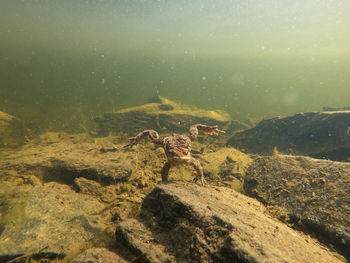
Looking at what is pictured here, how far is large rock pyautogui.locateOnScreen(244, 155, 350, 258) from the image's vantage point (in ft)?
7.88

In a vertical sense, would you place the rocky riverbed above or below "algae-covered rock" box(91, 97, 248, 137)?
above

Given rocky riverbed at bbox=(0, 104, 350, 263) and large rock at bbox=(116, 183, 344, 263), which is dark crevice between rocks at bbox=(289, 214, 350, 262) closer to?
rocky riverbed at bbox=(0, 104, 350, 263)

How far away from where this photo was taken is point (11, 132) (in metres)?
8.20

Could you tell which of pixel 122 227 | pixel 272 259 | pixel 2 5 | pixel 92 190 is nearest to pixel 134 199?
pixel 92 190

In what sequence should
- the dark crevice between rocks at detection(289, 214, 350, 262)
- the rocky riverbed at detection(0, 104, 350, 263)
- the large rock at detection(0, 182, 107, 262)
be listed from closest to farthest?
the rocky riverbed at detection(0, 104, 350, 263) < the large rock at detection(0, 182, 107, 262) < the dark crevice between rocks at detection(289, 214, 350, 262)

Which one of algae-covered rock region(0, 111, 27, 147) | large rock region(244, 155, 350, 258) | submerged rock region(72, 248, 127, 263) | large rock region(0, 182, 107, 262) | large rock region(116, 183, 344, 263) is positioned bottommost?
algae-covered rock region(0, 111, 27, 147)

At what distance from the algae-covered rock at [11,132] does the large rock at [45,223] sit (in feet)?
20.7

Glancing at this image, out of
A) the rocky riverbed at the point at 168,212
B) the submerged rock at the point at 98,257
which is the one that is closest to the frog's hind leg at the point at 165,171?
the rocky riverbed at the point at 168,212

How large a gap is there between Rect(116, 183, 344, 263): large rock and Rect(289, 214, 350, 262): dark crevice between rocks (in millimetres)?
718

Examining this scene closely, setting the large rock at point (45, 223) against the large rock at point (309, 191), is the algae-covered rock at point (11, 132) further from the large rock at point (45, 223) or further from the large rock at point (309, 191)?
the large rock at point (309, 191)

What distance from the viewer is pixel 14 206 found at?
2.70 metres

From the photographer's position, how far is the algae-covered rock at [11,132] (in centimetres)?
758

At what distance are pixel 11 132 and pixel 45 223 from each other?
8.98 meters

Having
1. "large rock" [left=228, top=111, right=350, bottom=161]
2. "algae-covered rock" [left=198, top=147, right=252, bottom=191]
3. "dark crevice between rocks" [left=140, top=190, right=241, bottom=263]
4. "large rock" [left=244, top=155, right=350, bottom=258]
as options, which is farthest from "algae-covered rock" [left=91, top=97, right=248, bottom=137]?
"dark crevice between rocks" [left=140, top=190, right=241, bottom=263]
